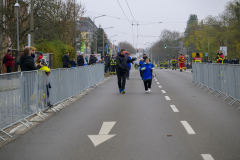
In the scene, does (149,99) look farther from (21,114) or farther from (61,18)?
(61,18)

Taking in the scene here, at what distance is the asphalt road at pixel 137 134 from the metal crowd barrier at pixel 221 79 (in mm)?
904

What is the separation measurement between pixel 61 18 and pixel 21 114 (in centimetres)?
3190

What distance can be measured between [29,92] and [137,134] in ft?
10.1

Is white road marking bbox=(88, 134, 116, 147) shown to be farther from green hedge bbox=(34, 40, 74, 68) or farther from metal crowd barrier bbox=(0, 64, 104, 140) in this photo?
green hedge bbox=(34, 40, 74, 68)

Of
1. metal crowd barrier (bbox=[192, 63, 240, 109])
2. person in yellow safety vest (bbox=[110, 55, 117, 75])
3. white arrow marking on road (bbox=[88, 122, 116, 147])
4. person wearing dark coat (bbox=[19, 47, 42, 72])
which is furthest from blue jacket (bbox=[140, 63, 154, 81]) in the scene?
person in yellow safety vest (bbox=[110, 55, 117, 75])

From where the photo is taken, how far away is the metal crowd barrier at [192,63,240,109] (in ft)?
36.2

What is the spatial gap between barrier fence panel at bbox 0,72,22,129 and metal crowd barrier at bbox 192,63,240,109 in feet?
21.3

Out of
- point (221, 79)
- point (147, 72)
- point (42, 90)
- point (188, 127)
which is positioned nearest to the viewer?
point (188, 127)

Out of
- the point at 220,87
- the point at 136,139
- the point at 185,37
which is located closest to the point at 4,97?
the point at 136,139

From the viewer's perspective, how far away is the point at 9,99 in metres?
7.07

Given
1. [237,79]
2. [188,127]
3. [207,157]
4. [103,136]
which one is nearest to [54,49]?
[237,79]

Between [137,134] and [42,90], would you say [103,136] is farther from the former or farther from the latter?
[42,90]

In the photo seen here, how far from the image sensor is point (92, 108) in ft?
34.5

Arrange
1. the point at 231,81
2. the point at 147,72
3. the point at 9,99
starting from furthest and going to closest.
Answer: the point at 147,72 < the point at 231,81 < the point at 9,99
